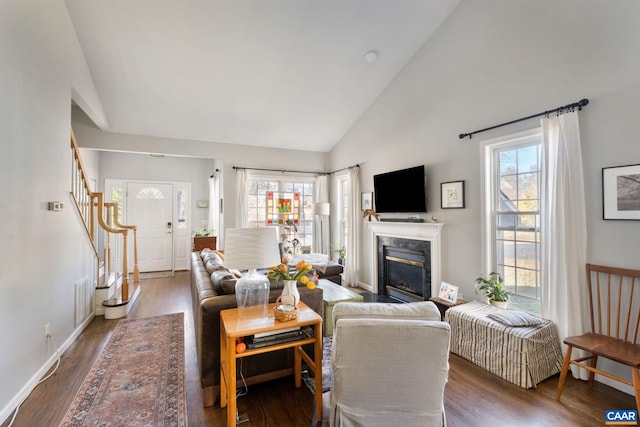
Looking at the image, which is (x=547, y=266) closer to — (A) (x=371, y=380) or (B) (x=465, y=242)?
(B) (x=465, y=242)

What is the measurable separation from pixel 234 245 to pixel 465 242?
2781mm

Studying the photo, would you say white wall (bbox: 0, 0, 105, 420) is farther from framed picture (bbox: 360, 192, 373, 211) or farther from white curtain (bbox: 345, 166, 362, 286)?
framed picture (bbox: 360, 192, 373, 211)

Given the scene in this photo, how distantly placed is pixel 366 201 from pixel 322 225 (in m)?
1.44

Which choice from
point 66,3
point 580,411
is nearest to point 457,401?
point 580,411

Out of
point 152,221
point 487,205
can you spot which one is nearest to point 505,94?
point 487,205

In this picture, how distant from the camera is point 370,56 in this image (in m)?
3.96

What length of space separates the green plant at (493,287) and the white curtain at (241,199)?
4003mm

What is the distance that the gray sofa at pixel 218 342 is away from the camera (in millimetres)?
2088

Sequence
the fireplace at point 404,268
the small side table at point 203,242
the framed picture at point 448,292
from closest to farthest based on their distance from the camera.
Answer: the framed picture at point 448,292 < the fireplace at point 404,268 < the small side table at point 203,242

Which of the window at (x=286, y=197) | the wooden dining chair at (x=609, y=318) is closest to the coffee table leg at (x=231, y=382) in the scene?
the wooden dining chair at (x=609, y=318)

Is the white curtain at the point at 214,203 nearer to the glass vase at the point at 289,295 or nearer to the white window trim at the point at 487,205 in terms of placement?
the glass vase at the point at 289,295

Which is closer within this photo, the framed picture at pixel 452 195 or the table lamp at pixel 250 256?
the table lamp at pixel 250 256

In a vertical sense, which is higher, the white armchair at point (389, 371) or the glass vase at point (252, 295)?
the glass vase at point (252, 295)

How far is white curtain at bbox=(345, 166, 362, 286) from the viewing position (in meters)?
5.33
